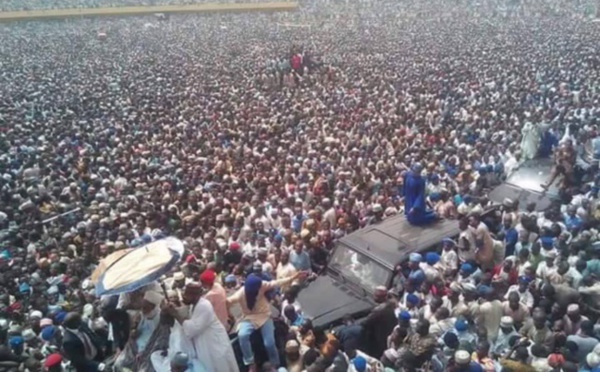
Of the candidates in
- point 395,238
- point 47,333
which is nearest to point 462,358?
point 395,238

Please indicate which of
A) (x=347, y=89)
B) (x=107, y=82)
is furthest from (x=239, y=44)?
(x=347, y=89)

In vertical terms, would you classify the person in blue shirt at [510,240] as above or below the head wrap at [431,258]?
below

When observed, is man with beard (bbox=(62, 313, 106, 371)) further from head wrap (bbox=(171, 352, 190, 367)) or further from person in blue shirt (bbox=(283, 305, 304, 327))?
person in blue shirt (bbox=(283, 305, 304, 327))

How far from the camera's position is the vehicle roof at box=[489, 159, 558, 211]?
9.59 metres

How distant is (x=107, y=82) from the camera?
23.3 metres

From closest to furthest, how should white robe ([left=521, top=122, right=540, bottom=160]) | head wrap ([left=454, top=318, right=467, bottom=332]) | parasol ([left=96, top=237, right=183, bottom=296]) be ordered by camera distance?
parasol ([left=96, top=237, right=183, bottom=296]) → head wrap ([left=454, top=318, right=467, bottom=332]) → white robe ([left=521, top=122, right=540, bottom=160])

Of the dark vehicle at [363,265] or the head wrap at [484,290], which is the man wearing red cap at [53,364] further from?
the head wrap at [484,290]

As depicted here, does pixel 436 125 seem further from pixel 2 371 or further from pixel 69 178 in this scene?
pixel 2 371

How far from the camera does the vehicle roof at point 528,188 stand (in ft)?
31.4

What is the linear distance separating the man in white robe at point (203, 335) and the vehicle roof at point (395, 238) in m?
2.59

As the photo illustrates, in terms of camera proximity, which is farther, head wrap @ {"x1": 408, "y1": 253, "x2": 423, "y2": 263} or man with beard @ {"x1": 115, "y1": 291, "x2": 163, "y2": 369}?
head wrap @ {"x1": 408, "y1": 253, "x2": 423, "y2": 263}

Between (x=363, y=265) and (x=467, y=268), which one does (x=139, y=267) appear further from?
(x=467, y=268)

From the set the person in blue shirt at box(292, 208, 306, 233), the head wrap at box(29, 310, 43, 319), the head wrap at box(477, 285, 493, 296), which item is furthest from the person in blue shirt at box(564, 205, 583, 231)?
the head wrap at box(29, 310, 43, 319)

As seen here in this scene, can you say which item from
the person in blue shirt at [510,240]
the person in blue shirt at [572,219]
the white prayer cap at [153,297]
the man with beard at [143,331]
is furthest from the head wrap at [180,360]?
the person in blue shirt at [572,219]
